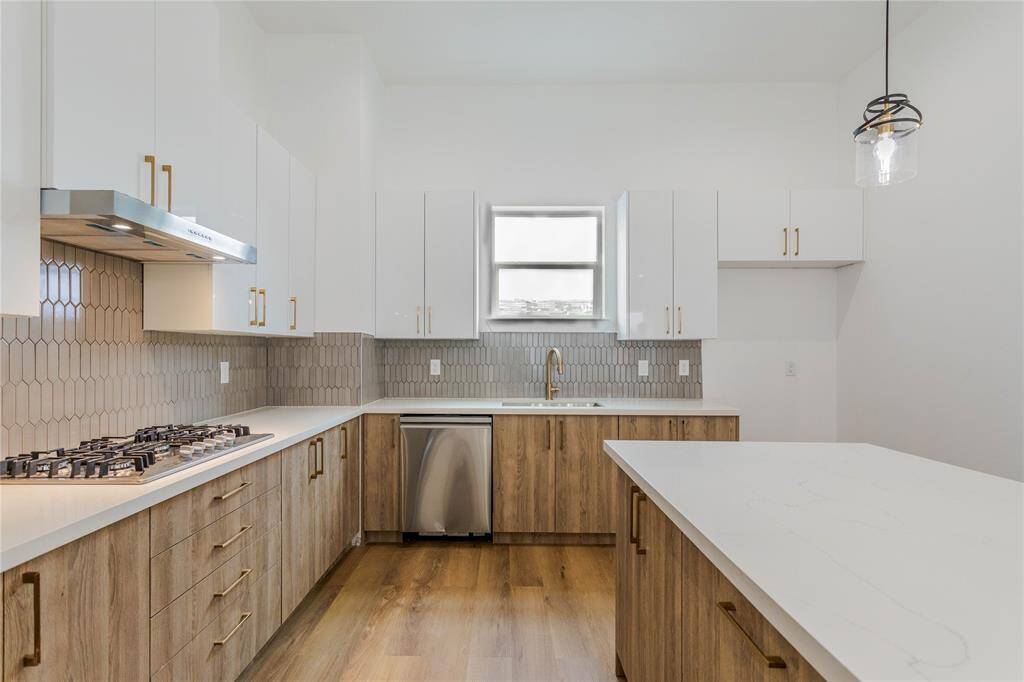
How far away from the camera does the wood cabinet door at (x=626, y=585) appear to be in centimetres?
177

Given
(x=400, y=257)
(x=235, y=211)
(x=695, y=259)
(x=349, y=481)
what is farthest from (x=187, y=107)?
(x=695, y=259)

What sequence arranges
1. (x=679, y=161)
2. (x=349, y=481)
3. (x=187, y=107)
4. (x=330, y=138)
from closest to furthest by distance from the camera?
(x=187, y=107) → (x=349, y=481) → (x=330, y=138) → (x=679, y=161)

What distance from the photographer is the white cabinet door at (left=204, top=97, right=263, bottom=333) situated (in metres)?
2.33

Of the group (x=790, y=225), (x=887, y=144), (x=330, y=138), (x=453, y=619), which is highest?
(x=330, y=138)

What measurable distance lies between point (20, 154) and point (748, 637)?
6.33 feet

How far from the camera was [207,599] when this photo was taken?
171 centimetres

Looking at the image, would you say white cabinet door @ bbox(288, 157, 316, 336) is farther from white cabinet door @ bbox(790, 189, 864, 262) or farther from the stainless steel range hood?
white cabinet door @ bbox(790, 189, 864, 262)

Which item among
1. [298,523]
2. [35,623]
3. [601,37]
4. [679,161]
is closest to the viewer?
[35,623]

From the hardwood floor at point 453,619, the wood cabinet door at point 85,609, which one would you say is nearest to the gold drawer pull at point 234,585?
the wood cabinet door at point 85,609

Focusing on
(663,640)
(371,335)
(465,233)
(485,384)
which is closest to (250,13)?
(465,233)

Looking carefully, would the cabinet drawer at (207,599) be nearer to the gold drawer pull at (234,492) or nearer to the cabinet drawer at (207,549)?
the cabinet drawer at (207,549)

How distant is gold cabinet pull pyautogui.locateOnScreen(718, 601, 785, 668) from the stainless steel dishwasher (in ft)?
7.93

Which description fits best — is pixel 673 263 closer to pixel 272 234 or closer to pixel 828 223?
pixel 828 223

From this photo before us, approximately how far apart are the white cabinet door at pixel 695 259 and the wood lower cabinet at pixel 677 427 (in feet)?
1.91
